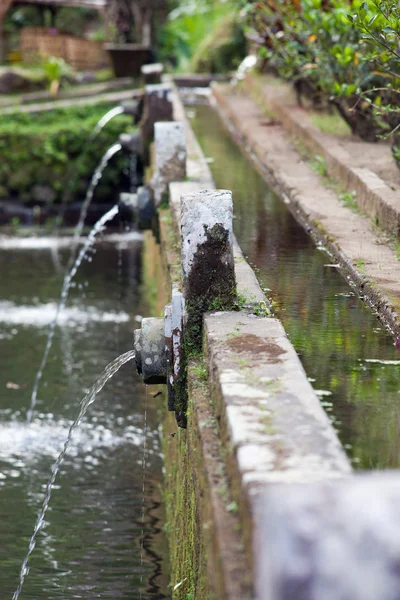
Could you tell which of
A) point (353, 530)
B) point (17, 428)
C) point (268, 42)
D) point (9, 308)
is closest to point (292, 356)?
point (353, 530)

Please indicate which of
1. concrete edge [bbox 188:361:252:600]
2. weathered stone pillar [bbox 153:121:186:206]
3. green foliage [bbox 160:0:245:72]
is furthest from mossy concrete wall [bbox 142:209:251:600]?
green foliage [bbox 160:0:245:72]

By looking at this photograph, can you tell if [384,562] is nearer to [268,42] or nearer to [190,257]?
[190,257]

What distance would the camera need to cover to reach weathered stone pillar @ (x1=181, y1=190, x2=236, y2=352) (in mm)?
3826

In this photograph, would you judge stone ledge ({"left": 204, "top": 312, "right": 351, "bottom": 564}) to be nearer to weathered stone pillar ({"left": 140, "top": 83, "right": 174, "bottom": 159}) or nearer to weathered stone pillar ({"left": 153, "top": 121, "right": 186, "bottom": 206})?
weathered stone pillar ({"left": 153, "top": 121, "right": 186, "bottom": 206})

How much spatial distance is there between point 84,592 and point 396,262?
2224mm

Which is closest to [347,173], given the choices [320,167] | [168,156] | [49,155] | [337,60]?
[320,167]

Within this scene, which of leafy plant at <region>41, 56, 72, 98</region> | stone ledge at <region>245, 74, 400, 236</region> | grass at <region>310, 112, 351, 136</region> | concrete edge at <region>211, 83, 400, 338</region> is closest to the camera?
concrete edge at <region>211, 83, 400, 338</region>

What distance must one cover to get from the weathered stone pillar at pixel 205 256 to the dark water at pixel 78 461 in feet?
5.65

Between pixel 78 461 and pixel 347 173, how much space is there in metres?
2.66

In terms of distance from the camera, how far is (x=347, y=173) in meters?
6.86

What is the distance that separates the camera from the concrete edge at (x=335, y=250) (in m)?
4.17

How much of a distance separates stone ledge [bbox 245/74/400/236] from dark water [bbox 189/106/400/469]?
43 centimetres

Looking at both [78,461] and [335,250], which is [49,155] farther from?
[335,250]

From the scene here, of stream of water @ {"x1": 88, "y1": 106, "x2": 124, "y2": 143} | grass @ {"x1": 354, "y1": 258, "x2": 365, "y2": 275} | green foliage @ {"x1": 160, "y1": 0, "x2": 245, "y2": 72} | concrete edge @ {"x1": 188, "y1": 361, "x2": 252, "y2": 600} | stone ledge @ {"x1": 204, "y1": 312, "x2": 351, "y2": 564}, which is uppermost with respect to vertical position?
stone ledge @ {"x1": 204, "y1": 312, "x2": 351, "y2": 564}
